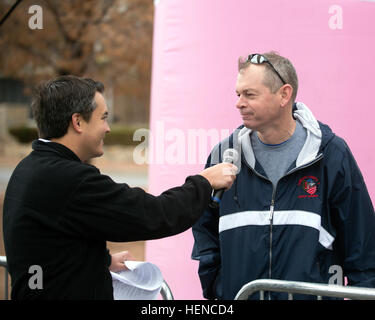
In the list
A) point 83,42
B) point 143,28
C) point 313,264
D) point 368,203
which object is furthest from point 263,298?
point 143,28

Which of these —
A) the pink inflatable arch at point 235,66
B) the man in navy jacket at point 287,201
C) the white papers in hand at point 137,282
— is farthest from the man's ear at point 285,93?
the pink inflatable arch at point 235,66

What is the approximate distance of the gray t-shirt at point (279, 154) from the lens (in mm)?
2561

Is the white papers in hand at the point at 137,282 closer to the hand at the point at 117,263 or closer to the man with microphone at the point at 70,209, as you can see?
the hand at the point at 117,263

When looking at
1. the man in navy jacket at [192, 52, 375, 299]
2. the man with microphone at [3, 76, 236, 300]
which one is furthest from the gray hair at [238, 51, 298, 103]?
the man with microphone at [3, 76, 236, 300]

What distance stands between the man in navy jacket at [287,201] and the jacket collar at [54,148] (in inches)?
34.4

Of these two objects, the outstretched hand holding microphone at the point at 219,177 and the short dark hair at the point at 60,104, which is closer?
the short dark hair at the point at 60,104

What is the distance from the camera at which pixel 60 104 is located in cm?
209

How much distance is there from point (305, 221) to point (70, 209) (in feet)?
3.57

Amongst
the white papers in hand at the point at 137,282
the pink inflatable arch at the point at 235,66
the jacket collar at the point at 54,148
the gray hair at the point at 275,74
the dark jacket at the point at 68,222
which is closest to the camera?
the dark jacket at the point at 68,222

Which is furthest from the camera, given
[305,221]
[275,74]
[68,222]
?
[275,74]

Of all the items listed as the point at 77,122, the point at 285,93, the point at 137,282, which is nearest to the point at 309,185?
the point at 285,93

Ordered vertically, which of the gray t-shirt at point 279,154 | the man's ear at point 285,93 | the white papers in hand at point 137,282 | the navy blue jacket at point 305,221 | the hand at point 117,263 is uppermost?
the man's ear at point 285,93

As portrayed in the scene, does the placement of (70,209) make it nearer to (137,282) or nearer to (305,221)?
(137,282)

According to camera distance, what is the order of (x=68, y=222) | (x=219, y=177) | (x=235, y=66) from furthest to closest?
1. (x=235, y=66)
2. (x=219, y=177)
3. (x=68, y=222)
